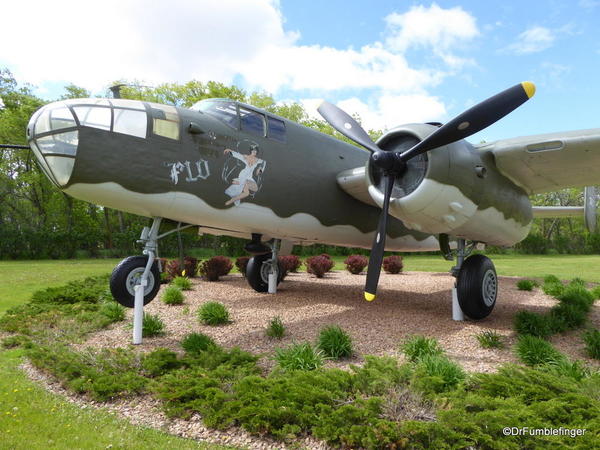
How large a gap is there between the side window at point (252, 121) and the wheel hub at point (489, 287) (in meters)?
5.08

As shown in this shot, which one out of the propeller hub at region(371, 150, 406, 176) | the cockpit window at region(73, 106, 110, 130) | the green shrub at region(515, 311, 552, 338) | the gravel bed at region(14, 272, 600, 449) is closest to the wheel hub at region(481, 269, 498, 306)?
the gravel bed at region(14, 272, 600, 449)

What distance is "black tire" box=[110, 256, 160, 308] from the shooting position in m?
6.09

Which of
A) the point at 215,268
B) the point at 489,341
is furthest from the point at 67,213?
the point at 489,341

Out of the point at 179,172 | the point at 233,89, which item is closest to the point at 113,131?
the point at 179,172

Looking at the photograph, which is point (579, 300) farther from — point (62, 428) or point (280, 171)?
point (62, 428)

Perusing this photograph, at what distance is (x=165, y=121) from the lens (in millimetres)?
6164

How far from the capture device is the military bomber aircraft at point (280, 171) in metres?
5.59

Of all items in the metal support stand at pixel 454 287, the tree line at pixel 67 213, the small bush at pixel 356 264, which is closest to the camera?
the metal support stand at pixel 454 287

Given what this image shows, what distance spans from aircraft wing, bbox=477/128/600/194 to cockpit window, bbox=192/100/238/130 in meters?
4.55

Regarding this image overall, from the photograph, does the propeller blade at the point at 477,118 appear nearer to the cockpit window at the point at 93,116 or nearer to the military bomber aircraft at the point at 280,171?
the military bomber aircraft at the point at 280,171

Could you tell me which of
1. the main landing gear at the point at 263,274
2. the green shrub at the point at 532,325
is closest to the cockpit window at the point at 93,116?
the main landing gear at the point at 263,274

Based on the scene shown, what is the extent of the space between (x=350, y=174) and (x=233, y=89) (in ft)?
94.9

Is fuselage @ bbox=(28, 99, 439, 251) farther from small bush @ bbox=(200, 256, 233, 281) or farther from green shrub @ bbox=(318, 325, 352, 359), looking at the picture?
small bush @ bbox=(200, 256, 233, 281)

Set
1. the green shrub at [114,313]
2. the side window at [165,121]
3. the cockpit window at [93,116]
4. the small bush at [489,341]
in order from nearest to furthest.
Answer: the cockpit window at [93,116] < the small bush at [489,341] < the side window at [165,121] < the green shrub at [114,313]
